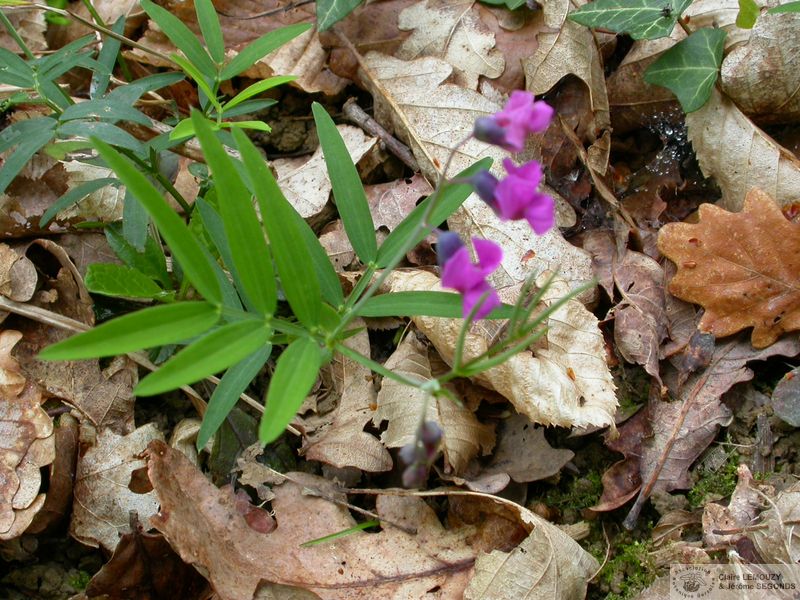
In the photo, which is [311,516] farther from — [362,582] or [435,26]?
[435,26]

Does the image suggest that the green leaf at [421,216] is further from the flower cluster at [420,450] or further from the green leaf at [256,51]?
the green leaf at [256,51]

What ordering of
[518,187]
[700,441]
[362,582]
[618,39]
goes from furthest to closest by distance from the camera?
[618,39] → [700,441] → [362,582] → [518,187]

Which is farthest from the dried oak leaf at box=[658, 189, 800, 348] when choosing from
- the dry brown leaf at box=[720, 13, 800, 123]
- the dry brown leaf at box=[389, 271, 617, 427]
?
the dry brown leaf at box=[720, 13, 800, 123]

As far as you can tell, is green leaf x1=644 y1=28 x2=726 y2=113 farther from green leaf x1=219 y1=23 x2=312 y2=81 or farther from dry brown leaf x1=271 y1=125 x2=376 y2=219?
green leaf x1=219 y1=23 x2=312 y2=81

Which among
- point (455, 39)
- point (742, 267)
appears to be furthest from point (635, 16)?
point (742, 267)

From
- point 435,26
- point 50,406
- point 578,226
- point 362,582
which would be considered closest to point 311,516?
point 362,582

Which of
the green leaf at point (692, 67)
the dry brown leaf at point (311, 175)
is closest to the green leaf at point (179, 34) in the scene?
the dry brown leaf at point (311, 175)
